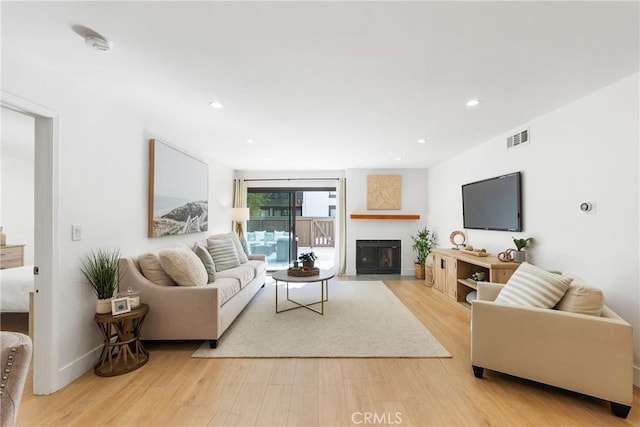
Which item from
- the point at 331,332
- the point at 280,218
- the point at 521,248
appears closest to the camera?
the point at 331,332

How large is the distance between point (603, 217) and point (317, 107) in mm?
2650

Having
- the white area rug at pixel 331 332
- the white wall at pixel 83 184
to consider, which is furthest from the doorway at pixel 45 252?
the white area rug at pixel 331 332

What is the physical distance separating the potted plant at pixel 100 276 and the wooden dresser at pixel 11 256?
3.73 m

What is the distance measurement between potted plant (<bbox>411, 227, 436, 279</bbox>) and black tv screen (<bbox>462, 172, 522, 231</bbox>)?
1.33 m

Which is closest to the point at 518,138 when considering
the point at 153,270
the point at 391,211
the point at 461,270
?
the point at 461,270

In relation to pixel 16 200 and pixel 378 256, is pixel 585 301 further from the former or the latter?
pixel 16 200

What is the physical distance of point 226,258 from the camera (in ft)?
13.6

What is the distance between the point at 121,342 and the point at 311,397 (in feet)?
5.38

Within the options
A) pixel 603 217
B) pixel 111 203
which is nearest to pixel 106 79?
pixel 111 203

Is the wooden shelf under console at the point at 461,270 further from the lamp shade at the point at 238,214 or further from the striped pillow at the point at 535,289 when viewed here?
the lamp shade at the point at 238,214

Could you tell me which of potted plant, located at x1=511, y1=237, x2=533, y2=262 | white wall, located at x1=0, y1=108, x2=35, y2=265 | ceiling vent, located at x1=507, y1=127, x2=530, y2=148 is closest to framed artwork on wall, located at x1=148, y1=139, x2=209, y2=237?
white wall, located at x1=0, y1=108, x2=35, y2=265

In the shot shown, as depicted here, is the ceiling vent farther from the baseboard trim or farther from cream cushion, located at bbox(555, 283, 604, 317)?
the baseboard trim

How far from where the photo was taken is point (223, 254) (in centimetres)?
415

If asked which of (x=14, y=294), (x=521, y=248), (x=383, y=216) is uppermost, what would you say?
(x=383, y=216)
